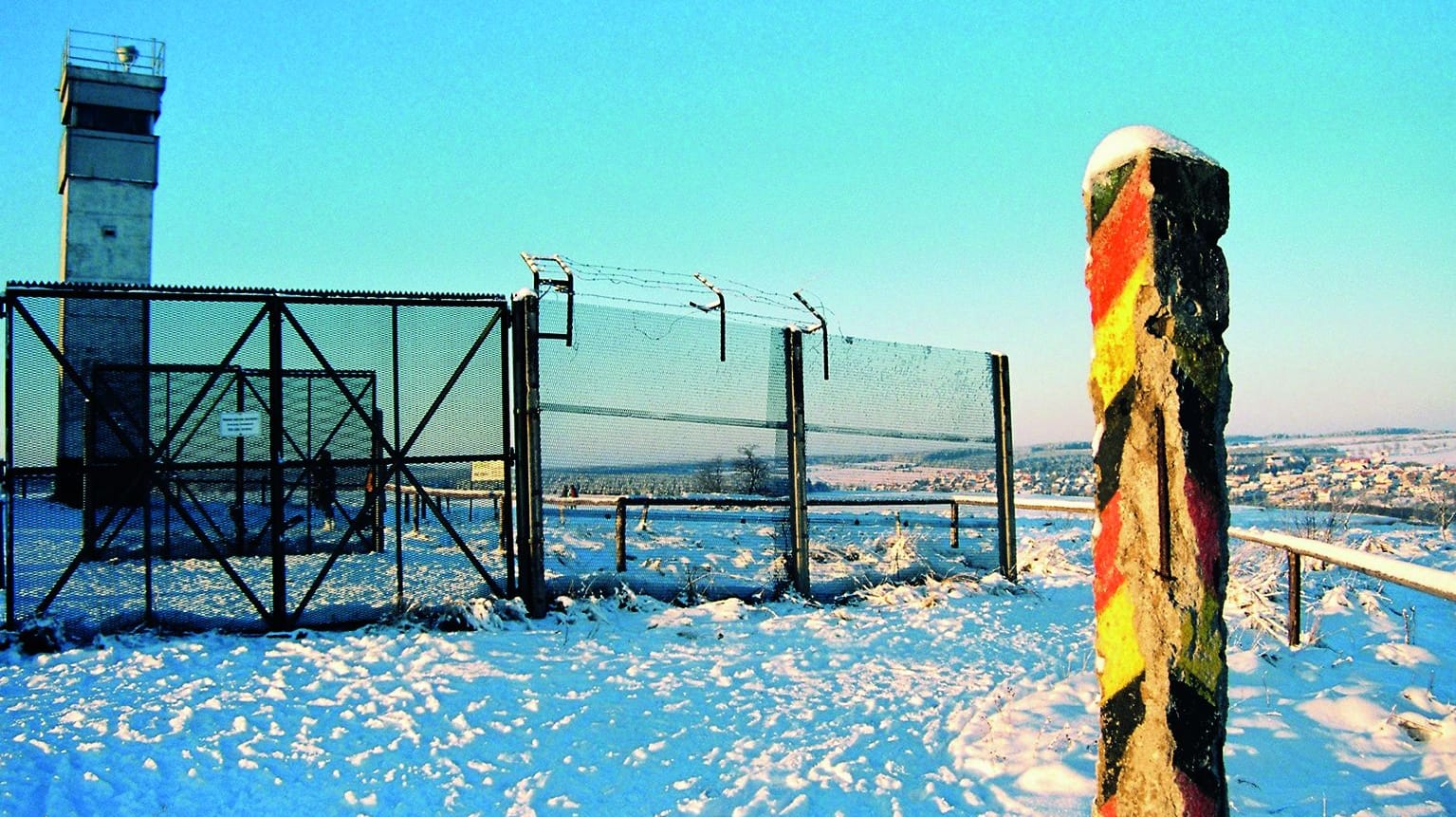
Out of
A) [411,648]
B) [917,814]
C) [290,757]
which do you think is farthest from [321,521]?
[917,814]

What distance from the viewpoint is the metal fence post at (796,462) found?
8.76m


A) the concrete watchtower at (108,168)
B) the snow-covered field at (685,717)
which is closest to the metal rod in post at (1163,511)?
the snow-covered field at (685,717)

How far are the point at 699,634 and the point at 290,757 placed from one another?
3482 mm

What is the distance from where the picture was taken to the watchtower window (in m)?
20.9

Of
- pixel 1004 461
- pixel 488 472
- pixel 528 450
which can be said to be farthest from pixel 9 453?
pixel 1004 461

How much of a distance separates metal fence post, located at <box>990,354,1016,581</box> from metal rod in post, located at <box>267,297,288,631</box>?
23.5ft

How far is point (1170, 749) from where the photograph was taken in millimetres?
1835

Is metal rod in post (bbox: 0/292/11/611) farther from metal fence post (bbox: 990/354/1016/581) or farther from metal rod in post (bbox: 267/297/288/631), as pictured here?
metal fence post (bbox: 990/354/1016/581)

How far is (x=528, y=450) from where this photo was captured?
7.98 meters

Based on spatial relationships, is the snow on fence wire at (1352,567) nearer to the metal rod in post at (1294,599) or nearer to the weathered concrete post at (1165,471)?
the metal rod in post at (1294,599)

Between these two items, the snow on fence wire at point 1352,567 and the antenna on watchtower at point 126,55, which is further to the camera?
the antenna on watchtower at point 126,55

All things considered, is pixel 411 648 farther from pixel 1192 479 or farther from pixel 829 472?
pixel 1192 479

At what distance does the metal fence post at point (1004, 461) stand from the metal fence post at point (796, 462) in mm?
2582

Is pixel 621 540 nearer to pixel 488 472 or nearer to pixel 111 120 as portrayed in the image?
pixel 488 472
